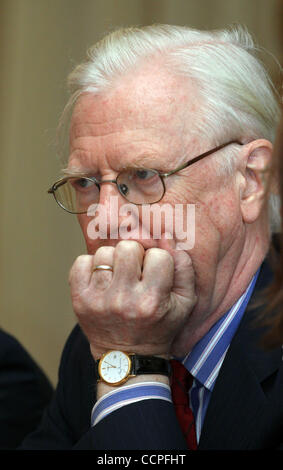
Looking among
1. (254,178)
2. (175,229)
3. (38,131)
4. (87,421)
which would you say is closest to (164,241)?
(175,229)

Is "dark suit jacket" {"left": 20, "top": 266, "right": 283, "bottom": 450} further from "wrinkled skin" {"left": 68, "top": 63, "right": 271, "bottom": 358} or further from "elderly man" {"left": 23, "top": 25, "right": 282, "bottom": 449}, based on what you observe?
"wrinkled skin" {"left": 68, "top": 63, "right": 271, "bottom": 358}

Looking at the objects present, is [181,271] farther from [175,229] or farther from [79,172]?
[79,172]

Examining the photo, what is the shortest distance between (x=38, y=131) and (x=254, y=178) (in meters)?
2.17

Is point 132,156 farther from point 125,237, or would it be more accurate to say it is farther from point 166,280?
point 166,280

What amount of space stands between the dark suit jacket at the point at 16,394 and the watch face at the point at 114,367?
1.91 feet

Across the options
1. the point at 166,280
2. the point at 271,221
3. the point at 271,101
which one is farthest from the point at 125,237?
the point at 271,101

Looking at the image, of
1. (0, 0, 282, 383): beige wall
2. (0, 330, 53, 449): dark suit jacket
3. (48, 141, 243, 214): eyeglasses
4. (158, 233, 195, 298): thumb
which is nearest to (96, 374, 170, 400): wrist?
(158, 233, 195, 298): thumb

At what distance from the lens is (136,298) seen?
1.83m

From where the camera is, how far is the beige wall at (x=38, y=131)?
3871mm

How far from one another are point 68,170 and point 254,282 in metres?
0.66

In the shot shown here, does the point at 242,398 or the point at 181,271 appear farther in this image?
the point at 181,271

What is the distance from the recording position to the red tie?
1.87m

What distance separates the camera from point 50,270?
3.93 meters

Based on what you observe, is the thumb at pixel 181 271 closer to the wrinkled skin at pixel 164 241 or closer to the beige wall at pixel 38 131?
the wrinkled skin at pixel 164 241
